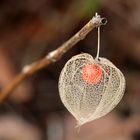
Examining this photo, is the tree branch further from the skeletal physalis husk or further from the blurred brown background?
the blurred brown background

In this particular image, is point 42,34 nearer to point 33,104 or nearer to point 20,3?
point 20,3

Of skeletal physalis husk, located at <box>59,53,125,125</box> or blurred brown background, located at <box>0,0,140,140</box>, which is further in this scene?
blurred brown background, located at <box>0,0,140,140</box>

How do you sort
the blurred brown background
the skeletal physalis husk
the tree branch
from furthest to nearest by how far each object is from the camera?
the blurred brown background
the skeletal physalis husk
the tree branch

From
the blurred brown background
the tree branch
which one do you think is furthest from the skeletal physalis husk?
the blurred brown background

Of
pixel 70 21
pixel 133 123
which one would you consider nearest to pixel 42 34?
pixel 70 21

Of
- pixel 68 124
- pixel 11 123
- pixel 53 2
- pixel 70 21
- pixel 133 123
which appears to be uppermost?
pixel 53 2

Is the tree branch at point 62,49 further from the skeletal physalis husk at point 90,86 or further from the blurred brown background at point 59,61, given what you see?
the blurred brown background at point 59,61

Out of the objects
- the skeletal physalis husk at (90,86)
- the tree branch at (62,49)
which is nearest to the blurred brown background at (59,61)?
the tree branch at (62,49)
